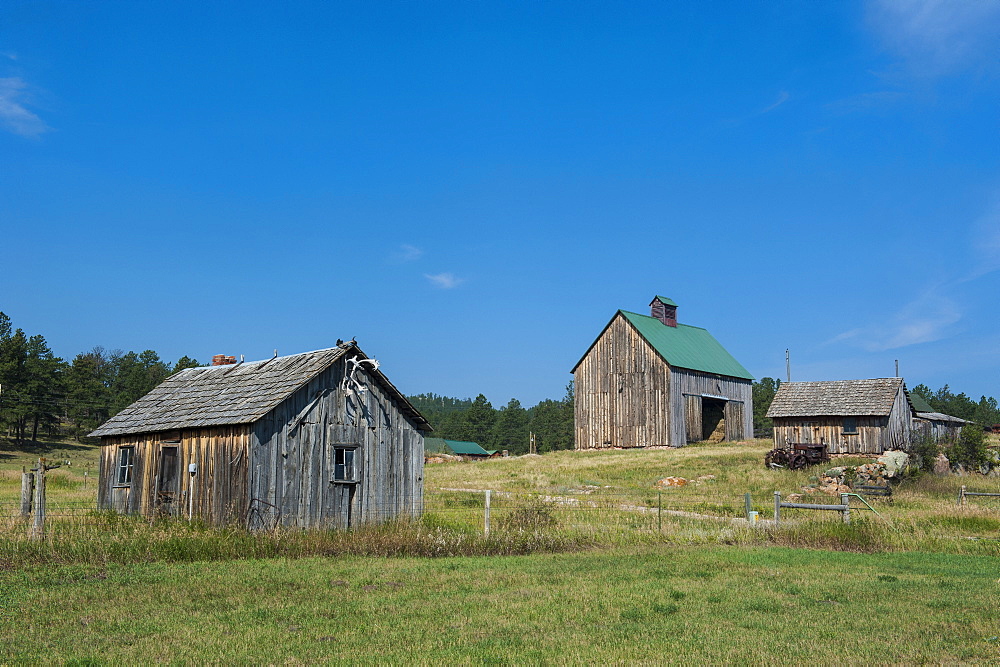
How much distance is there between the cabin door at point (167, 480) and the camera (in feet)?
78.5

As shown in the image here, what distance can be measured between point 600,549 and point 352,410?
9178 millimetres

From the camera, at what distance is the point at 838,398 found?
4788cm

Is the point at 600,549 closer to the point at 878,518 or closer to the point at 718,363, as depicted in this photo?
the point at 878,518

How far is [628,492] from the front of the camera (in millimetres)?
34188

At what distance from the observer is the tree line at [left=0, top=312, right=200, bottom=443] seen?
7869 centimetres

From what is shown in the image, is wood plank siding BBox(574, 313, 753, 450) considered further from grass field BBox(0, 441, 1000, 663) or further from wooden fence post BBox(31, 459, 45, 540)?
wooden fence post BBox(31, 459, 45, 540)

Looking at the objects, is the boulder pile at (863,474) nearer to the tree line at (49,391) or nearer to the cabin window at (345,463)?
the cabin window at (345,463)

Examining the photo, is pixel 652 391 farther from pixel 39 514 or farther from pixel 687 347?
pixel 39 514

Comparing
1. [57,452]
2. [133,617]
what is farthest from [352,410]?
[57,452]

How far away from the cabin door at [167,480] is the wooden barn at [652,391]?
38519 millimetres

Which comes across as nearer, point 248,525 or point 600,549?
point 600,549

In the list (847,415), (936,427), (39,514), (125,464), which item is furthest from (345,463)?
(936,427)

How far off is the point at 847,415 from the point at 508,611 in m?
39.5

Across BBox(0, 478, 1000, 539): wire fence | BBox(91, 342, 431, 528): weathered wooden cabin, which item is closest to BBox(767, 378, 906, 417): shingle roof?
BBox(0, 478, 1000, 539): wire fence
